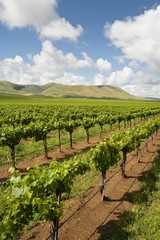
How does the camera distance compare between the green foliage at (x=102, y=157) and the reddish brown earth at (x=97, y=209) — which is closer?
the reddish brown earth at (x=97, y=209)

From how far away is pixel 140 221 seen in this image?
12.3 metres

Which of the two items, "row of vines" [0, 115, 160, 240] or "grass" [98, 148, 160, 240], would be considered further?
"grass" [98, 148, 160, 240]

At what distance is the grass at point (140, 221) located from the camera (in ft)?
36.9

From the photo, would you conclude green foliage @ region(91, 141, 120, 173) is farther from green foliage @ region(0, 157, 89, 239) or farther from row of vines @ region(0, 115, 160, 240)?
green foliage @ region(0, 157, 89, 239)

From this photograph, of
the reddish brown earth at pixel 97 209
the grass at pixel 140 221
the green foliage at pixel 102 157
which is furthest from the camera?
the green foliage at pixel 102 157

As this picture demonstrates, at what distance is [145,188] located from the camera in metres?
16.4

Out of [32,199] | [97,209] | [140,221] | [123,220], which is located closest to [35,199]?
[32,199]

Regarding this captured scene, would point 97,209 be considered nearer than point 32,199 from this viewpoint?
No

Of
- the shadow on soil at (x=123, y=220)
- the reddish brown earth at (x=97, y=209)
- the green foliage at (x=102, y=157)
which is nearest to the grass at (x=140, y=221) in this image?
the shadow on soil at (x=123, y=220)

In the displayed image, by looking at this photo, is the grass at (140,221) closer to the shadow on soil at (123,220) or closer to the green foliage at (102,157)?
the shadow on soil at (123,220)

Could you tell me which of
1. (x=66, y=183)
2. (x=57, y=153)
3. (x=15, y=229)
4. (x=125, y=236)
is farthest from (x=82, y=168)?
(x=57, y=153)

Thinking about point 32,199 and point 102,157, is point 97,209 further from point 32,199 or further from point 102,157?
point 32,199

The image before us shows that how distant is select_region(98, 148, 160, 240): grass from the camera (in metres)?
11.3

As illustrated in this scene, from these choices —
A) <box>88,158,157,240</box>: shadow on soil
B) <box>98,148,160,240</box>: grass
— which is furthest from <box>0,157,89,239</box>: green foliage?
<box>98,148,160,240</box>: grass
